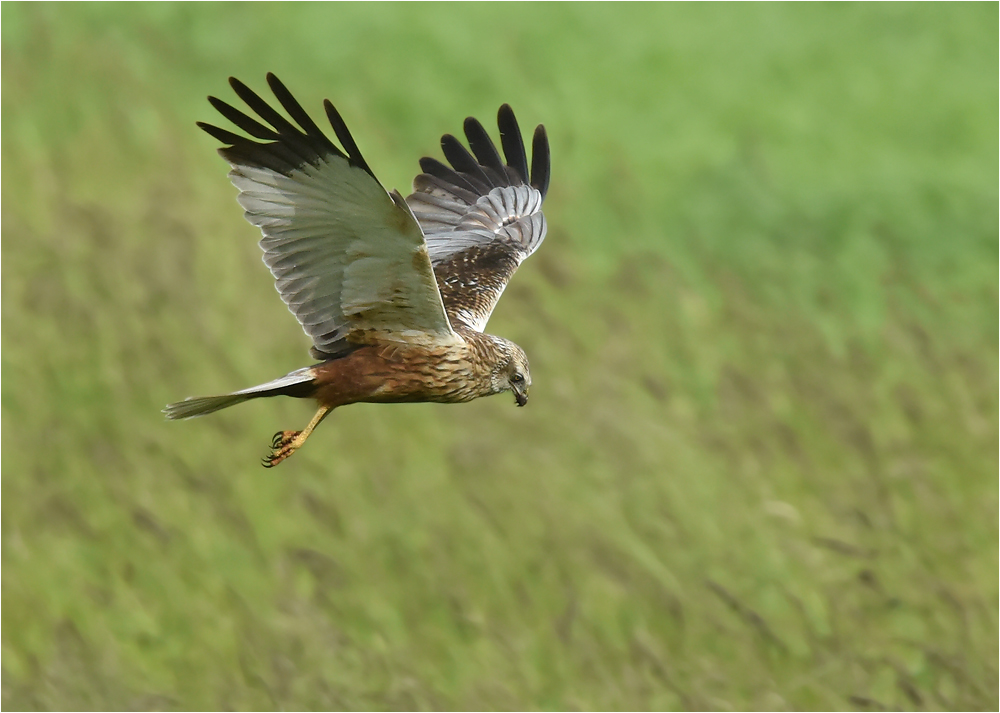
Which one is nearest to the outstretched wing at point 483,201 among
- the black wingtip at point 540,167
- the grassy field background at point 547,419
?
the black wingtip at point 540,167

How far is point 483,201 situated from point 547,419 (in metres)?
1.00

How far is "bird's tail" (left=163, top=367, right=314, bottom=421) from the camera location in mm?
3742

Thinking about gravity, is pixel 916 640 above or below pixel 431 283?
below

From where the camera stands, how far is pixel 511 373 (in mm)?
4199

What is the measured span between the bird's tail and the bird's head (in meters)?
0.59

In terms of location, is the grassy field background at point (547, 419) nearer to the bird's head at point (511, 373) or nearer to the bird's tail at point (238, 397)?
the bird's head at point (511, 373)

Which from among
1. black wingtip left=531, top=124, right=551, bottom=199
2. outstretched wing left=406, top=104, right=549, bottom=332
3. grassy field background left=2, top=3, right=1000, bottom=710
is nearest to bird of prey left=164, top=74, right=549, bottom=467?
outstretched wing left=406, top=104, right=549, bottom=332

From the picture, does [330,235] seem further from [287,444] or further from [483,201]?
[483,201]

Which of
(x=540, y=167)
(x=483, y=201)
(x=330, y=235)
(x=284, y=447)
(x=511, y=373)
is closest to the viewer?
(x=284, y=447)

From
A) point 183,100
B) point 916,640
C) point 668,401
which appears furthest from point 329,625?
point 183,100

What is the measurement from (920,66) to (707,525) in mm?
4295

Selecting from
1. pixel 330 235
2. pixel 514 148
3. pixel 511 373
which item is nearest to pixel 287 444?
pixel 330 235

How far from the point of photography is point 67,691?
503cm

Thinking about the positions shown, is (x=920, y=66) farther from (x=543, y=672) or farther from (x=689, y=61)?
(x=543, y=672)
